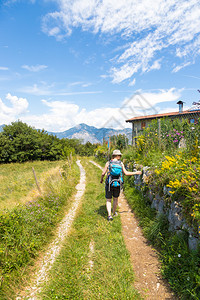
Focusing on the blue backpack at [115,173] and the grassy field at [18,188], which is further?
the grassy field at [18,188]

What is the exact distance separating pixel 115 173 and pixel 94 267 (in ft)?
7.96

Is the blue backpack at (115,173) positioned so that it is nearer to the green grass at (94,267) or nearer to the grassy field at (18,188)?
the green grass at (94,267)

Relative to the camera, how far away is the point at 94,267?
324 centimetres

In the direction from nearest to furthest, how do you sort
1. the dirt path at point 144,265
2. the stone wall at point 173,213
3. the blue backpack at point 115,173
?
the dirt path at point 144,265, the stone wall at point 173,213, the blue backpack at point 115,173

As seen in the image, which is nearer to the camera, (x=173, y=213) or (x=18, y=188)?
(x=173, y=213)

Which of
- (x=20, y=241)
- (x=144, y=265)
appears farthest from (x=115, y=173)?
(x=20, y=241)

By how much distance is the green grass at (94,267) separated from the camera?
Result: 8.87 feet

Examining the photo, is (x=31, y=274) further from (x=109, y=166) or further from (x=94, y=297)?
(x=109, y=166)

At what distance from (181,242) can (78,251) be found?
2381 millimetres

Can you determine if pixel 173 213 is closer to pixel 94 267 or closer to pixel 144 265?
pixel 144 265

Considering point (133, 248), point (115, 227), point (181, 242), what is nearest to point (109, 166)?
point (115, 227)

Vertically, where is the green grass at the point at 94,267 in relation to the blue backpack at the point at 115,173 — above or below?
below

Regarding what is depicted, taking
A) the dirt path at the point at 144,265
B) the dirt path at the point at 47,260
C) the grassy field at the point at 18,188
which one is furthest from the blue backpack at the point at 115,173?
the grassy field at the point at 18,188

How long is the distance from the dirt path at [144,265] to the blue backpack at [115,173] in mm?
1382
